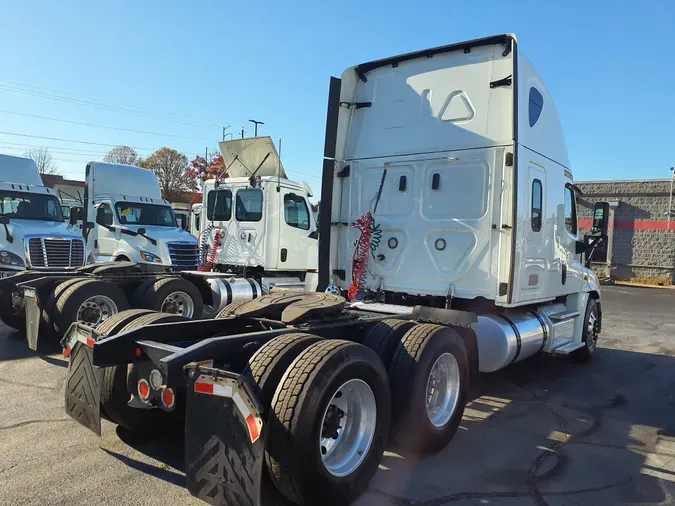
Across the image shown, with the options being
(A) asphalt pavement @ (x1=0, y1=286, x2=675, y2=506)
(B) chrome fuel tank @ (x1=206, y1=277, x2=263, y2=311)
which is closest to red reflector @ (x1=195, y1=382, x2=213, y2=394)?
(A) asphalt pavement @ (x1=0, y1=286, x2=675, y2=506)

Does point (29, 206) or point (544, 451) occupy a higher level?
point (29, 206)

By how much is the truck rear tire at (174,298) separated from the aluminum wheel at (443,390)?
14.7ft

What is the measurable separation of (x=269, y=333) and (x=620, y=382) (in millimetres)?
5577

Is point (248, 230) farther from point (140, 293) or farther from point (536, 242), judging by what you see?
point (536, 242)

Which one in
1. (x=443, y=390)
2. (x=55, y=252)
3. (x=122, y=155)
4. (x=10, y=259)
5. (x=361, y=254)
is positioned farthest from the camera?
(x=122, y=155)

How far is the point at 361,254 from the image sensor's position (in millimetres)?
6648

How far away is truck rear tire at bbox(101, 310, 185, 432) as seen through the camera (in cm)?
402

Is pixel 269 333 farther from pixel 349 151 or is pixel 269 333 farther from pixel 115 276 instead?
pixel 115 276

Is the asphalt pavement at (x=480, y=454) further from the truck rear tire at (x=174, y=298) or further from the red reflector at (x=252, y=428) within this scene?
the truck rear tire at (x=174, y=298)

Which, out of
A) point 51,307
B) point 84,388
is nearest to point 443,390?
point 84,388

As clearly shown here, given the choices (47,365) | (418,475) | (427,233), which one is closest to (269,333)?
(418,475)

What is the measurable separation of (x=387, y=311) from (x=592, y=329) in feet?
15.2

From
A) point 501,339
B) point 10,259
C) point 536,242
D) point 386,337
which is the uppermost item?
point 536,242

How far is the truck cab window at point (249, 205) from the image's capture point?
36.3 feet
